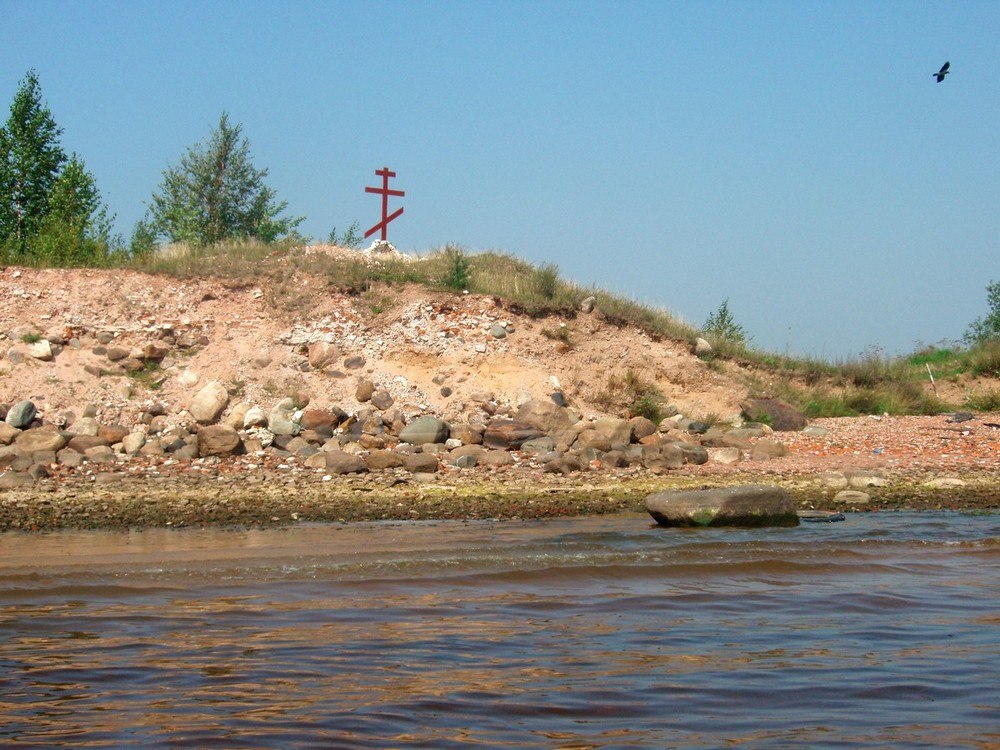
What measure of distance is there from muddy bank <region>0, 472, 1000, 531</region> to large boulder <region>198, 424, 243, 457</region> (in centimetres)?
144

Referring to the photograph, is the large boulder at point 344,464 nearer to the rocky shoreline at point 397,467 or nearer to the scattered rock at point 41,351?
the rocky shoreline at point 397,467

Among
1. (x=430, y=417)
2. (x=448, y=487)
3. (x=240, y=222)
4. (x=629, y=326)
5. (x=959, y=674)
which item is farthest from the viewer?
(x=240, y=222)

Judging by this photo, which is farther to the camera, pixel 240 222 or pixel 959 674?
pixel 240 222

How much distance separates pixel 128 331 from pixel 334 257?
4995 mm

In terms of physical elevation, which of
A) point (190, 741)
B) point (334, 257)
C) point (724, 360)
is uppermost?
point (334, 257)

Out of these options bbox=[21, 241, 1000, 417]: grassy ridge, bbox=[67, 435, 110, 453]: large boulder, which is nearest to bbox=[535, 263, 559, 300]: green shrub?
bbox=[21, 241, 1000, 417]: grassy ridge

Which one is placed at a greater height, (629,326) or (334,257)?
(334,257)

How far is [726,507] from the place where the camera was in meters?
12.8

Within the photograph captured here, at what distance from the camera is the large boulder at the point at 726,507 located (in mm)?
12836

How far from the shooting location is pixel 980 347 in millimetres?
26062

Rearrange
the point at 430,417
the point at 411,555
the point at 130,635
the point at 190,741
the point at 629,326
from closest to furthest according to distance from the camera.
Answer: the point at 190,741 < the point at 130,635 < the point at 411,555 < the point at 430,417 < the point at 629,326

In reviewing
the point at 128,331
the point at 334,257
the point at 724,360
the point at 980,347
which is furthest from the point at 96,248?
the point at 980,347

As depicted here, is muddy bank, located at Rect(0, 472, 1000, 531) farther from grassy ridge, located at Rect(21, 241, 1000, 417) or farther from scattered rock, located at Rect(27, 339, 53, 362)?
grassy ridge, located at Rect(21, 241, 1000, 417)

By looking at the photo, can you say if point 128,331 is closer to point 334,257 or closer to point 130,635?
point 334,257
